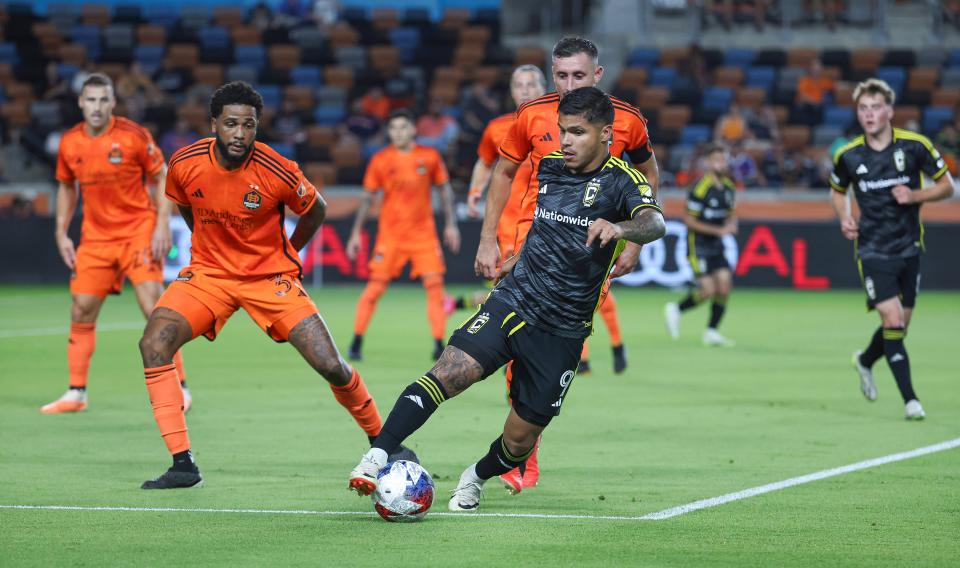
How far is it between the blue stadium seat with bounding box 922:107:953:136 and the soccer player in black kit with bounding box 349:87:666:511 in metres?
22.9

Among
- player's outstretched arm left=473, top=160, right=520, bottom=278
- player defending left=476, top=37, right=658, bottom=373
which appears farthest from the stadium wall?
player's outstretched arm left=473, top=160, right=520, bottom=278

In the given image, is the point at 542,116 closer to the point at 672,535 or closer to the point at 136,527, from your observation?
the point at 672,535

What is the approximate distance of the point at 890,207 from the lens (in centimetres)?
1104

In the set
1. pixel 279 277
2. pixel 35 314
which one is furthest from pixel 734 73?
pixel 279 277

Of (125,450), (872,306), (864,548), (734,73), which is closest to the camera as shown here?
(864,548)

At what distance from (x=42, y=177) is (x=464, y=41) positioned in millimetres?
9667

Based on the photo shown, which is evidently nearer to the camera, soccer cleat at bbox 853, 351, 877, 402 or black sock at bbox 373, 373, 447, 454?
black sock at bbox 373, 373, 447, 454

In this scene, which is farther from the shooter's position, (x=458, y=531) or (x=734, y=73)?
(x=734, y=73)

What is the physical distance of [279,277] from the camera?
26.6 feet

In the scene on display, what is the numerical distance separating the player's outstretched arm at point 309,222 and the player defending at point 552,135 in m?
0.98

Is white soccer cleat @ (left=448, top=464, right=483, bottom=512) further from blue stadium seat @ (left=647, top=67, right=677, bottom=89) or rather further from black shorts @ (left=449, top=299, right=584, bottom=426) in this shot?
blue stadium seat @ (left=647, top=67, right=677, bottom=89)

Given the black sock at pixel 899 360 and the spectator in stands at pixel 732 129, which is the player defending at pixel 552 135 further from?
the spectator in stands at pixel 732 129

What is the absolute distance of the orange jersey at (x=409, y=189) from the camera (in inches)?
600

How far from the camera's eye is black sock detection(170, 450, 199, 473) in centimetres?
767
